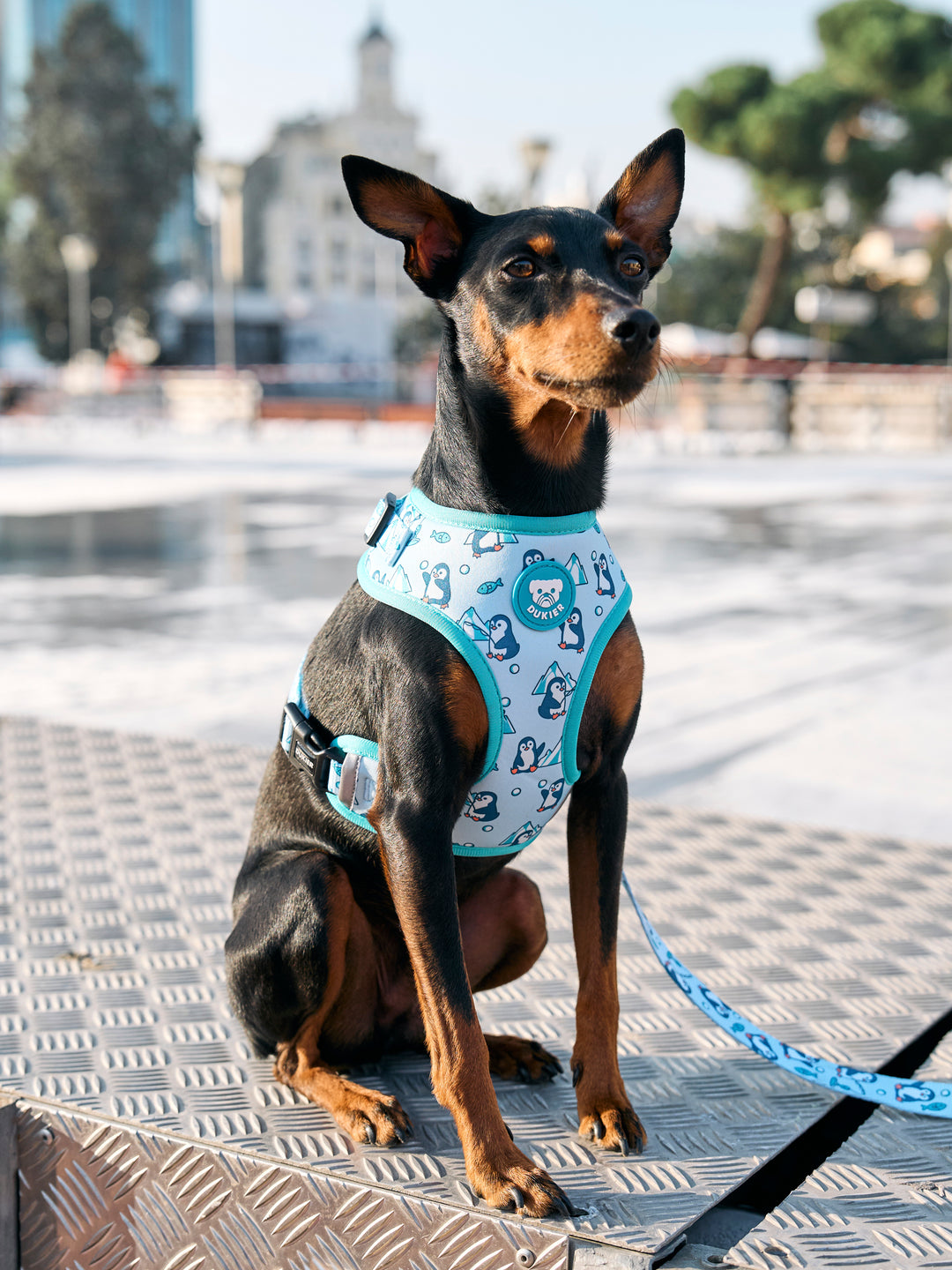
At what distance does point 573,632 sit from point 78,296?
43.9 meters

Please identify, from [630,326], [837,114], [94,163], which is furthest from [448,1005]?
[94,163]

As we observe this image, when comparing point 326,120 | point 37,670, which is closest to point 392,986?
point 37,670

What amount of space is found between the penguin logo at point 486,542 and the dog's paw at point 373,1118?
874mm

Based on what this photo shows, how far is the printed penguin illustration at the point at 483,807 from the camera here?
6.40ft

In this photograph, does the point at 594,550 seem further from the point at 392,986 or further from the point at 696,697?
the point at 696,697

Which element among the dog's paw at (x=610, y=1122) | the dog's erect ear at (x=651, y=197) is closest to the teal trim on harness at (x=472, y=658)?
the dog's paw at (x=610, y=1122)

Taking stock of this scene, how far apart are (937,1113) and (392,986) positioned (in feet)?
3.04

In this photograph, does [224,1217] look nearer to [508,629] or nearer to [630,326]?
[508,629]

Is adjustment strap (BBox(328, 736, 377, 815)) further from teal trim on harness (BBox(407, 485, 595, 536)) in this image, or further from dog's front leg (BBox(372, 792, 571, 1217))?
teal trim on harness (BBox(407, 485, 595, 536))

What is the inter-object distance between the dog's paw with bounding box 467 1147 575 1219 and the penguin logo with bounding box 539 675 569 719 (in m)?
0.63

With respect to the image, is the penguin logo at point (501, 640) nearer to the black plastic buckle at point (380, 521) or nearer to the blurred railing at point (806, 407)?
the black plastic buckle at point (380, 521)

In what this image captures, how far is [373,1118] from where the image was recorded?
2.01 m

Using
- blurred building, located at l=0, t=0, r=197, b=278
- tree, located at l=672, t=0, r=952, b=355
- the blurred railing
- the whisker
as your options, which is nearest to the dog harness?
the whisker

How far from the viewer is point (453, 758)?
1.85m
